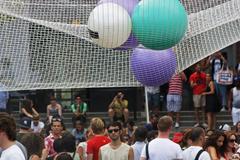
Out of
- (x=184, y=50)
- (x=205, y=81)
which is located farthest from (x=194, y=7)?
(x=205, y=81)

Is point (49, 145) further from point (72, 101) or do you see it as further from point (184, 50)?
point (72, 101)

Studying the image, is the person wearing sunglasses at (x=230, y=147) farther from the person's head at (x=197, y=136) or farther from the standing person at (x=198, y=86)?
the standing person at (x=198, y=86)

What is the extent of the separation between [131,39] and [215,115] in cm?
931

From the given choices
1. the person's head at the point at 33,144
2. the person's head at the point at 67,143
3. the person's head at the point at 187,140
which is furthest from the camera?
the person's head at the point at 187,140

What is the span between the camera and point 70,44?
12586 millimetres

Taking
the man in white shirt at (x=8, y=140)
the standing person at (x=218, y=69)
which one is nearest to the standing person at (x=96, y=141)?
the man in white shirt at (x=8, y=140)

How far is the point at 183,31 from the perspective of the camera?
10.4 metres

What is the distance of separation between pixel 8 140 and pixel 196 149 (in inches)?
99.0

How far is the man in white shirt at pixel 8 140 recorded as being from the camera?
23.7 feet

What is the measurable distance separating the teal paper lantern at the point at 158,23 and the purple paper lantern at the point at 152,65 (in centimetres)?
97

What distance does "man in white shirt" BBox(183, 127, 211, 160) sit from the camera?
8.93 m

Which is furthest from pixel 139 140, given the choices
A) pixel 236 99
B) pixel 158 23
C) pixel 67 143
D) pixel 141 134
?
pixel 236 99

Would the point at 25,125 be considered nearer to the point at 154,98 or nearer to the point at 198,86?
the point at 198,86

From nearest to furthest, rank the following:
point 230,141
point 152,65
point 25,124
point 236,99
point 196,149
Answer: point 196,149
point 230,141
point 152,65
point 25,124
point 236,99
